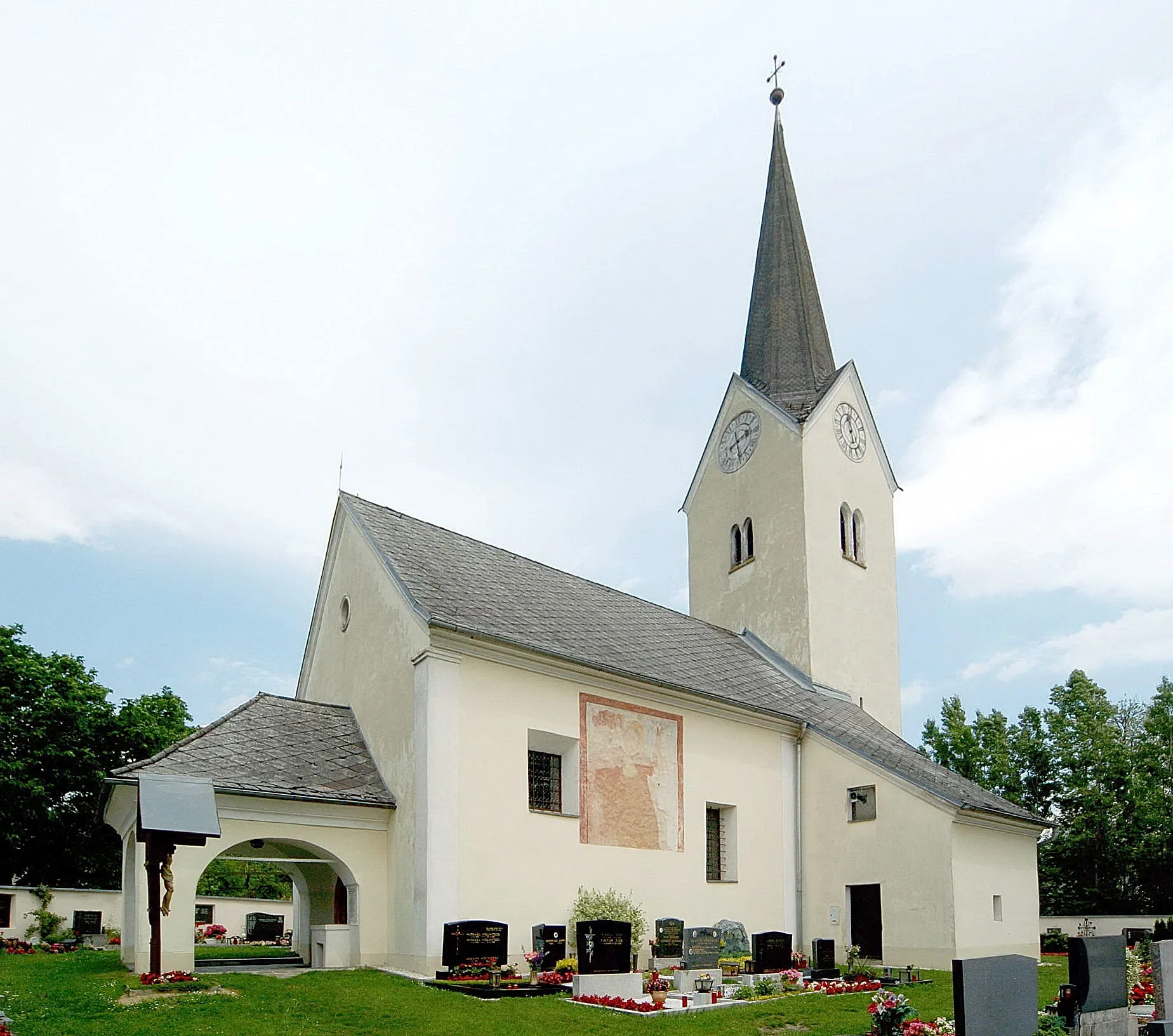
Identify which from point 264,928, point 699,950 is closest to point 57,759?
point 264,928

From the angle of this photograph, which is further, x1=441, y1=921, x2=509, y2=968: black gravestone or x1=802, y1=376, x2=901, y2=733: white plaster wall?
x1=802, y1=376, x2=901, y2=733: white plaster wall

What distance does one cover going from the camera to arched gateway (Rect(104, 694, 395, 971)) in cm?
1842

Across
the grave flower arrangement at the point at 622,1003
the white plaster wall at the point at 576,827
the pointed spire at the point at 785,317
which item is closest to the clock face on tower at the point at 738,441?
the pointed spire at the point at 785,317

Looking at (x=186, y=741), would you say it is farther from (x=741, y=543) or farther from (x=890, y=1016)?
(x=741, y=543)

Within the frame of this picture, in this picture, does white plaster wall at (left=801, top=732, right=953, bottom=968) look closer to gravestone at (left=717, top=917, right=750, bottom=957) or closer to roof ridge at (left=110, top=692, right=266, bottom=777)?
gravestone at (left=717, top=917, right=750, bottom=957)

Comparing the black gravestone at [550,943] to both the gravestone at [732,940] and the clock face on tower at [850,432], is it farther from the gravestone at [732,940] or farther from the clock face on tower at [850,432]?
the clock face on tower at [850,432]

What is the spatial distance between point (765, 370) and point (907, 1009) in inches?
1002

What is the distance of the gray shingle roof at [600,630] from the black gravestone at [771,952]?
5.07m

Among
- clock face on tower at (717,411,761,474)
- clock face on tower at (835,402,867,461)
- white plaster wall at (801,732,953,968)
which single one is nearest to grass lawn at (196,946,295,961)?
white plaster wall at (801,732,953,968)

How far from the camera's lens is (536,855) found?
70.4 feet

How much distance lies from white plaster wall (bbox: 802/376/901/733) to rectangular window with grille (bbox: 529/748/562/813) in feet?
38.5

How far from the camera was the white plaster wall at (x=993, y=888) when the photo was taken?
2481 cm

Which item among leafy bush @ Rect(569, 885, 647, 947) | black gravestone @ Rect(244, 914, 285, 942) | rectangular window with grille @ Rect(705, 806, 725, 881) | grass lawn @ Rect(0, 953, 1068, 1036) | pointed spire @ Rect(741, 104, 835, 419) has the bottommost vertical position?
black gravestone @ Rect(244, 914, 285, 942)

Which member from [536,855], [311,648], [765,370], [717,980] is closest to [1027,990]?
[717,980]
